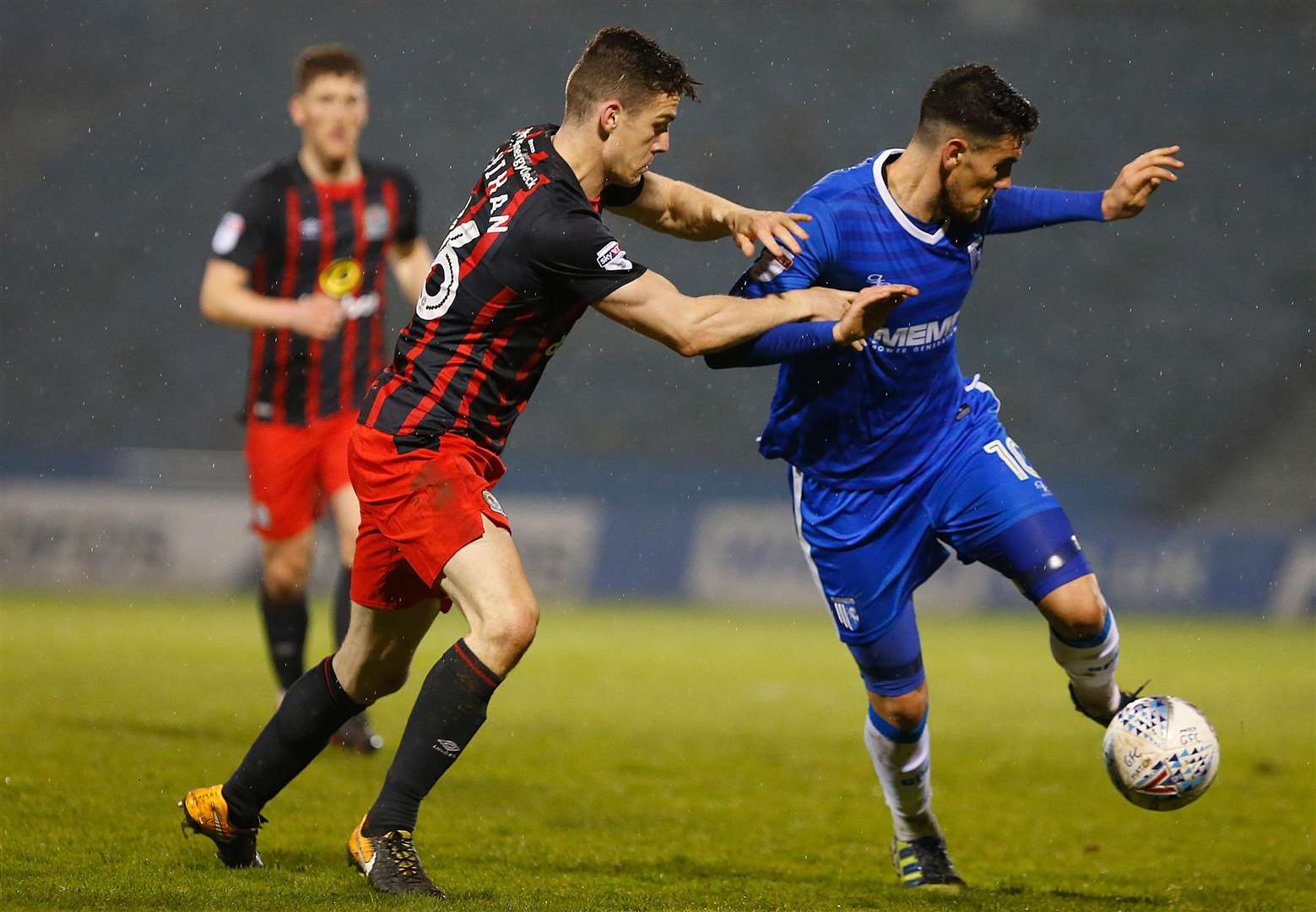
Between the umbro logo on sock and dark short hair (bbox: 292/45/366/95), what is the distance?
3918 mm

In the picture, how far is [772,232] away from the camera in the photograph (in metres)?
4.68

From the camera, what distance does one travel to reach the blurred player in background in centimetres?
717

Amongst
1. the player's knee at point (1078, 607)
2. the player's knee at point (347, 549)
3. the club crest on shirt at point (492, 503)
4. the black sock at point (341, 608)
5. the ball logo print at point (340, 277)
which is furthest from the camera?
the ball logo print at point (340, 277)

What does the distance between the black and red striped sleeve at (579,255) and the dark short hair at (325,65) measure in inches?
132

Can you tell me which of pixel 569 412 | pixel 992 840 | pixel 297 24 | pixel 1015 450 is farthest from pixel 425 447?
pixel 297 24

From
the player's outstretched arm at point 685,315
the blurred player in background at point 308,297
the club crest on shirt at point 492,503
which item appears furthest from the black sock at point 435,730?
the blurred player in background at point 308,297

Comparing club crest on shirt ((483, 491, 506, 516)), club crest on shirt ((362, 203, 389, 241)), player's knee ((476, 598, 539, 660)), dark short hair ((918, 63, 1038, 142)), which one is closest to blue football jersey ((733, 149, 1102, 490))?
dark short hair ((918, 63, 1038, 142))

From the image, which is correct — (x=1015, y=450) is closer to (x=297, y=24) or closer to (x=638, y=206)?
(x=638, y=206)

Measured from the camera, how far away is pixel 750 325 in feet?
14.3

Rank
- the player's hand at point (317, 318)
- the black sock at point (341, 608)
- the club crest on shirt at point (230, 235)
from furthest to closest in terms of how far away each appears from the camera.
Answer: the black sock at point (341, 608)
the club crest on shirt at point (230, 235)
the player's hand at point (317, 318)

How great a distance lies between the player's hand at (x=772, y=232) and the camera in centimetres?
465

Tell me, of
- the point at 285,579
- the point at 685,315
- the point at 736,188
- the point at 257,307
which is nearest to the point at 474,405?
the point at 685,315

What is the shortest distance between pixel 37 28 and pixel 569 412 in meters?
10.3

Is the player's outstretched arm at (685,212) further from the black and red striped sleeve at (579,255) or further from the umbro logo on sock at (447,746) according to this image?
the umbro logo on sock at (447,746)
